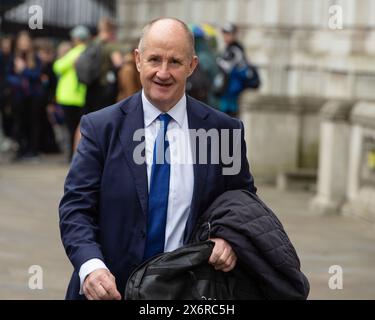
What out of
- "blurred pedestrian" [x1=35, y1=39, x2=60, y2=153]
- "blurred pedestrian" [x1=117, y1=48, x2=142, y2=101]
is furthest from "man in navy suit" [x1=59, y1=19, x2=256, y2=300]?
"blurred pedestrian" [x1=35, y1=39, x2=60, y2=153]

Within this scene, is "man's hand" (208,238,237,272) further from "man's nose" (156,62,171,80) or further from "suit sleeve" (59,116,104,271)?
"man's nose" (156,62,171,80)

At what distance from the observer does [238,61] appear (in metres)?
16.3

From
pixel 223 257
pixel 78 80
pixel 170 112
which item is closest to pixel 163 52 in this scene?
pixel 170 112

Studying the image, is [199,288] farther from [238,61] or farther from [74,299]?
[238,61]

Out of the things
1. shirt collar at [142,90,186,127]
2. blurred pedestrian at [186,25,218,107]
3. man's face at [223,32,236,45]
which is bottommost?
blurred pedestrian at [186,25,218,107]

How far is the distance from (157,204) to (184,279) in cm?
34

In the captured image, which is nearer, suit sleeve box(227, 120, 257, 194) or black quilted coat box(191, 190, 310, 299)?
black quilted coat box(191, 190, 310, 299)

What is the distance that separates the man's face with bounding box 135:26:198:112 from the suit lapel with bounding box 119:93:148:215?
5.0 inches

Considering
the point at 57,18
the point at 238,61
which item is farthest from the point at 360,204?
the point at 57,18

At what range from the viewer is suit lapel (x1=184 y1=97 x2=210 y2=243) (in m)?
4.84

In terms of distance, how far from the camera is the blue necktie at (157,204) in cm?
482

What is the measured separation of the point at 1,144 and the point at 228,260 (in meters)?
17.8

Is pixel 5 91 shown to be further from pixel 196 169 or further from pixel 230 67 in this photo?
pixel 196 169

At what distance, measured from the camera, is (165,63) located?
4746 millimetres
